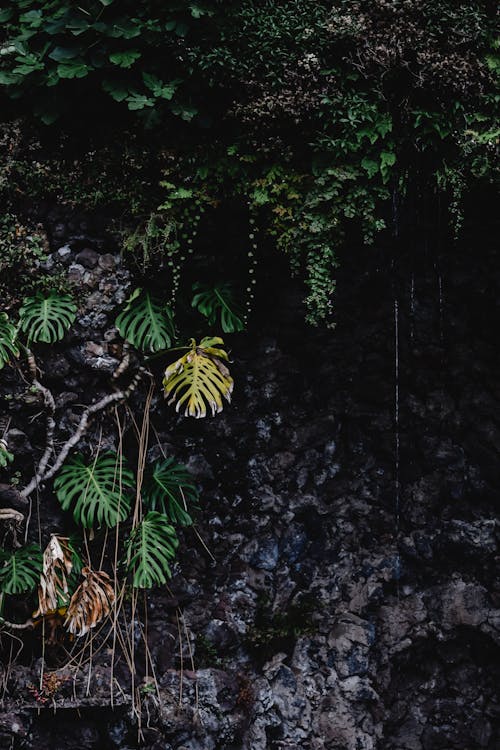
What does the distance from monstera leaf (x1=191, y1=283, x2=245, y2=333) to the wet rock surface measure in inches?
13.7

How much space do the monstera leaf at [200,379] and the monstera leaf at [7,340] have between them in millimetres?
742

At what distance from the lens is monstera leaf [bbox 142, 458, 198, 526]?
144 inches

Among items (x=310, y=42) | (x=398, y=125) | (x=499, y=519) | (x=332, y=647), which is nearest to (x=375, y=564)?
(x=332, y=647)

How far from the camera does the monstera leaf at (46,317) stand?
3.47 metres

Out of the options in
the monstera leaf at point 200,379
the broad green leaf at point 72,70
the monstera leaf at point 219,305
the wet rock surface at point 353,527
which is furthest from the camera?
the wet rock surface at point 353,527

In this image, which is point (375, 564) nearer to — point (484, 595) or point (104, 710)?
point (484, 595)

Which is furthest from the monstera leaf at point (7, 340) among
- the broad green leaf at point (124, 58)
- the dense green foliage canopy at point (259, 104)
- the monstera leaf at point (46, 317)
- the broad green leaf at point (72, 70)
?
the broad green leaf at point (124, 58)

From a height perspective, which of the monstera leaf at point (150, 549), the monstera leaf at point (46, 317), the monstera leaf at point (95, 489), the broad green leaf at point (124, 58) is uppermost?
the broad green leaf at point (124, 58)

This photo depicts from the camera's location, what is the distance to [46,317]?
349cm

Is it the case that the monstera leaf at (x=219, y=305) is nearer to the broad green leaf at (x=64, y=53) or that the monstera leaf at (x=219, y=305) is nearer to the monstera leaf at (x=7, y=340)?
the monstera leaf at (x=7, y=340)

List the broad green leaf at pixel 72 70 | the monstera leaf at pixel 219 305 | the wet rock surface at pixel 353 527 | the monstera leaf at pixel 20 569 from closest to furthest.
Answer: the monstera leaf at pixel 20 569, the broad green leaf at pixel 72 70, the monstera leaf at pixel 219 305, the wet rock surface at pixel 353 527

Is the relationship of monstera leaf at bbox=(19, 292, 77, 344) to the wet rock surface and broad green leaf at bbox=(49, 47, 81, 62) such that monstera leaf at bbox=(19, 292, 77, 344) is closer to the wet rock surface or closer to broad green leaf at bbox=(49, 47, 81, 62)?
the wet rock surface

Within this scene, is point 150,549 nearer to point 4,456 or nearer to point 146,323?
point 4,456

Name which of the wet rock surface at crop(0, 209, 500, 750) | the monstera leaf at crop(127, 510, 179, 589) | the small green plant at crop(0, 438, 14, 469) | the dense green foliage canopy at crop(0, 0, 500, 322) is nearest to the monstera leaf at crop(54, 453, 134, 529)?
the monstera leaf at crop(127, 510, 179, 589)
